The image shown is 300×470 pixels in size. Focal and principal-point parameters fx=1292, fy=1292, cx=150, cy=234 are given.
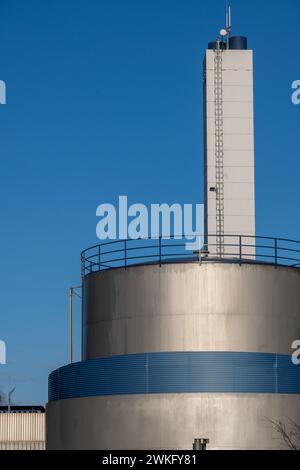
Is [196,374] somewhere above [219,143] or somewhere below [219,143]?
below

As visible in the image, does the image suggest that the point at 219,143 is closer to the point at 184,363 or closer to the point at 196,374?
the point at 184,363

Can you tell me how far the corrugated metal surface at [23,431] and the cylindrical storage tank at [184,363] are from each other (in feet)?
21.3

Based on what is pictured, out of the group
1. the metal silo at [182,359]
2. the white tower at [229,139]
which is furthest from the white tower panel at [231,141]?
the metal silo at [182,359]

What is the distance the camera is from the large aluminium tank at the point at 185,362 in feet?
163

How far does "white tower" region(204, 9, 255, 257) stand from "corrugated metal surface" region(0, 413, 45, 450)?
12781 mm

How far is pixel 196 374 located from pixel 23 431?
13549 millimetres

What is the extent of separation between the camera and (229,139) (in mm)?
67188

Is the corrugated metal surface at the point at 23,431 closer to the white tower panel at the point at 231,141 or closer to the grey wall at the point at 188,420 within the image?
the grey wall at the point at 188,420

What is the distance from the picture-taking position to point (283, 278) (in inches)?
2083

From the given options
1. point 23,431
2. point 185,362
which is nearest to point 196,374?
point 185,362

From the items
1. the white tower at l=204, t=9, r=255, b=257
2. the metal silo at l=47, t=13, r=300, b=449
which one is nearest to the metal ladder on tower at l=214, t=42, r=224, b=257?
the white tower at l=204, t=9, r=255, b=257

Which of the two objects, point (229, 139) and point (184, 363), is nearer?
point (184, 363)

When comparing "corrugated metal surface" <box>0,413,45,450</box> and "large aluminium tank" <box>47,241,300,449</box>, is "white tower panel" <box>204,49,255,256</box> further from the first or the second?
"large aluminium tank" <box>47,241,300,449</box>
